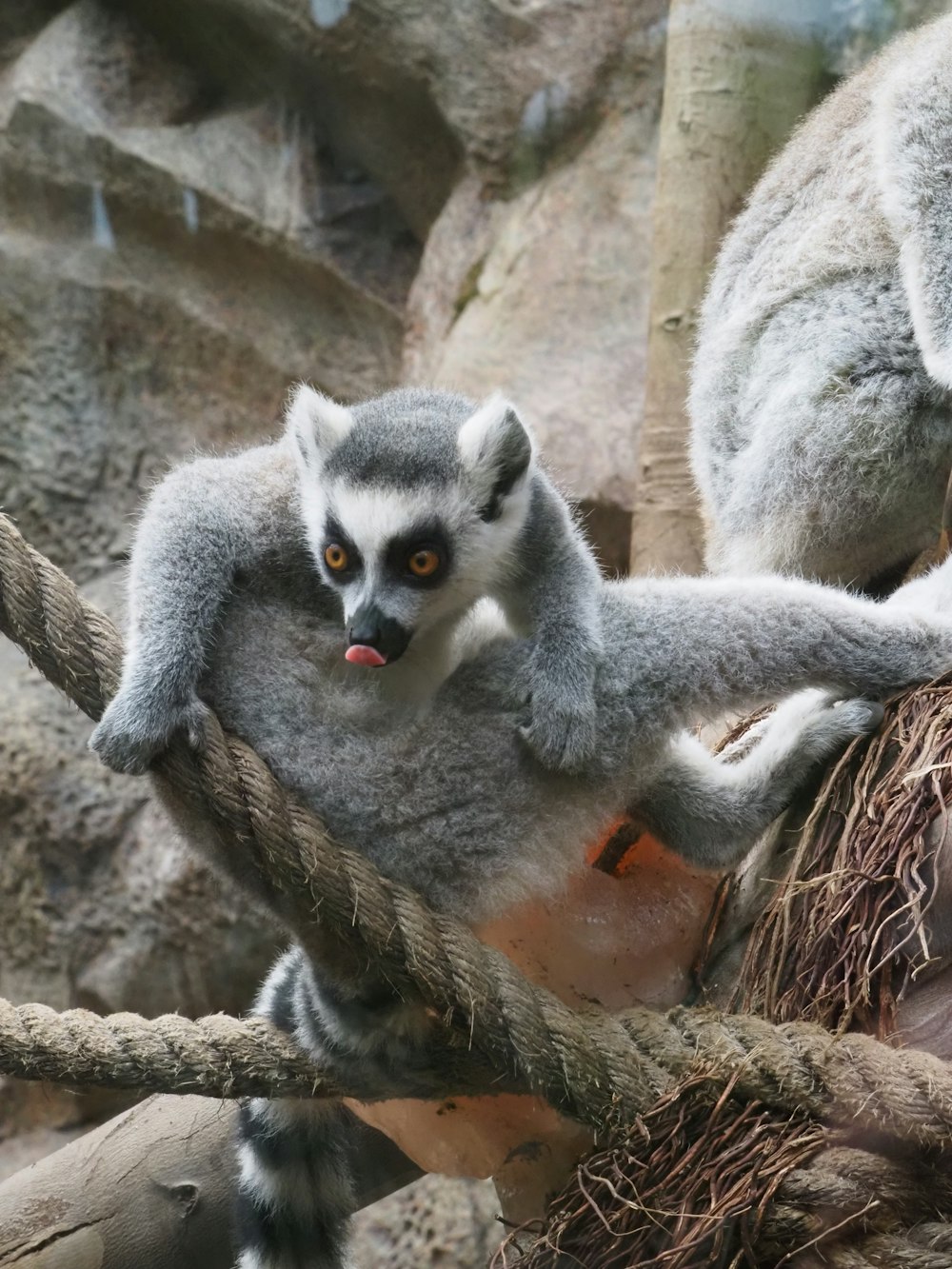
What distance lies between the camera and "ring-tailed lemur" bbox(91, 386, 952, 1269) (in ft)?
8.66

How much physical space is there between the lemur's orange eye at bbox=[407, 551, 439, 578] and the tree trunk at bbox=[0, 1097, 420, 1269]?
143cm

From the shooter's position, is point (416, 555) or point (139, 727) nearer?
point (139, 727)

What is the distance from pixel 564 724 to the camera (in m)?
2.67

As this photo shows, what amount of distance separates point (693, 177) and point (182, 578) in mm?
3561

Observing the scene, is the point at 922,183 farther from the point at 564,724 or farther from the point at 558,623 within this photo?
the point at 564,724

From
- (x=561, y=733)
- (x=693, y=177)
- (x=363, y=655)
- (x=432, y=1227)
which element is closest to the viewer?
(x=363, y=655)

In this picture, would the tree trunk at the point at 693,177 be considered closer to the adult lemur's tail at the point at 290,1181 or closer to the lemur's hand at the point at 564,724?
the lemur's hand at the point at 564,724

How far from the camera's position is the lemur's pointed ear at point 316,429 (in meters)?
2.95

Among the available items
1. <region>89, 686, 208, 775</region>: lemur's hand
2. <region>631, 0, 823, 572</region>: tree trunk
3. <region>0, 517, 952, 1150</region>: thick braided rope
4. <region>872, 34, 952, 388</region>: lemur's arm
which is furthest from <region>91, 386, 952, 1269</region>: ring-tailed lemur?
<region>631, 0, 823, 572</region>: tree trunk

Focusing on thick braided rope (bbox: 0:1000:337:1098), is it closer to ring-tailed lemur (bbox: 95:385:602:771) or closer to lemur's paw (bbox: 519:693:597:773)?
ring-tailed lemur (bbox: 95:385:602:771)

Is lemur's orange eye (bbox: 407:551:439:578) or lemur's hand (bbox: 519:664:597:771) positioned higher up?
lemur's orange eye (bbox: 407:551:439:578)

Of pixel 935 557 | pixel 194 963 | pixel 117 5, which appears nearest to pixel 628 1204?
pixel 935 557

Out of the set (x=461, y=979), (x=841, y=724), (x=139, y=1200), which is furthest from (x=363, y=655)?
(x=139, y=1200)

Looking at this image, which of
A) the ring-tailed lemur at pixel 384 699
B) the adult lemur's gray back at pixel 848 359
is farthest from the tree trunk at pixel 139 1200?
the adult lemur's gray back at pixel 848 359
